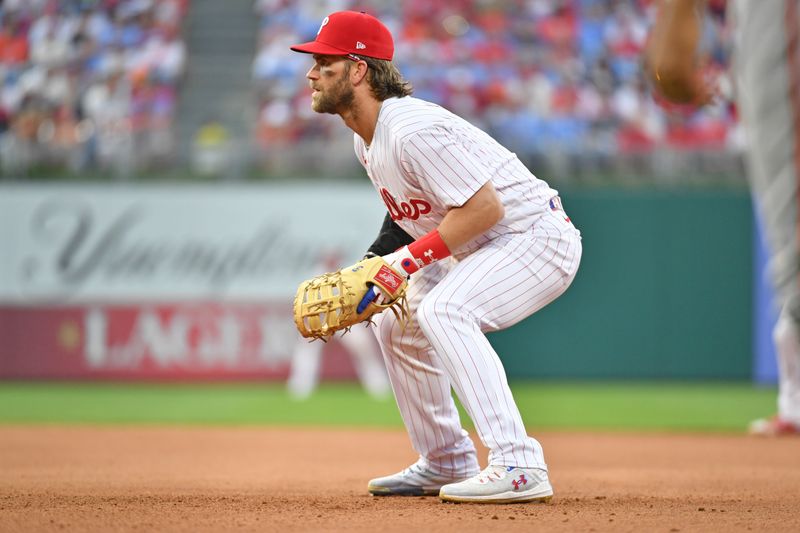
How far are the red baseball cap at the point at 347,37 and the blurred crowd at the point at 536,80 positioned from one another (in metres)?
8.13

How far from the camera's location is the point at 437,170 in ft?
12.5

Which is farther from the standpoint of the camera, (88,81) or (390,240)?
(88,81)

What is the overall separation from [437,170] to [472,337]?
589mm

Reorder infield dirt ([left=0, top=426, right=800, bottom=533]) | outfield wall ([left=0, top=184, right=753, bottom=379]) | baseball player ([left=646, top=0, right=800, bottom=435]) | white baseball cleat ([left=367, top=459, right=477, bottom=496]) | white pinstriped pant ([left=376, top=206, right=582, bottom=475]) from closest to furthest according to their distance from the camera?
baseball player ([left=646, top=0, right=800, bottom=435]) → infield dirt ([left=0, top=426, right=800, bottom=533]) → white pinstriped pant ([left=376, top=206, right=582, bottom=475]) → white baseball cleat ([left=367, top=459, right=477, bottom=496]) → outfield wall ([left=0, top=184, right=753, bottom=379])

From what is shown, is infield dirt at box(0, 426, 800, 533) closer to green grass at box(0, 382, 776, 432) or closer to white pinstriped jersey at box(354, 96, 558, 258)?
white pinstriped jersey at box(354, 96, 558, 258)

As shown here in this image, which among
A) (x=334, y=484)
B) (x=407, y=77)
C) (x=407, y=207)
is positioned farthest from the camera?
(x=407, y=77)

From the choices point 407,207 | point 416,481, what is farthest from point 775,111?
point 416,481

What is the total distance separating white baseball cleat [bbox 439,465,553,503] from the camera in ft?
12.5

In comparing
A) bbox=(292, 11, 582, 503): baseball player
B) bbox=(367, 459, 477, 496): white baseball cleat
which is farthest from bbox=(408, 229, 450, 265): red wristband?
bbox=(367, 459, 477, 496): white baseball cleat

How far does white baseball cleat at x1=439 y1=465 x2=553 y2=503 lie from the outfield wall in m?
8.53

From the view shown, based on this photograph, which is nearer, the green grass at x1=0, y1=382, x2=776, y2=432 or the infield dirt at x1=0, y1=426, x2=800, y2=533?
the infield dirt at x1=0, y1=426, x2=800, y2=533

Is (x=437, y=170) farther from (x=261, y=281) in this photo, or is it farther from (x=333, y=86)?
(x=261, y=281)

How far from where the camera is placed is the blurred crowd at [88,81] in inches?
502

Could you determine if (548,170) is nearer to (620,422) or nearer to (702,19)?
(620,422)
